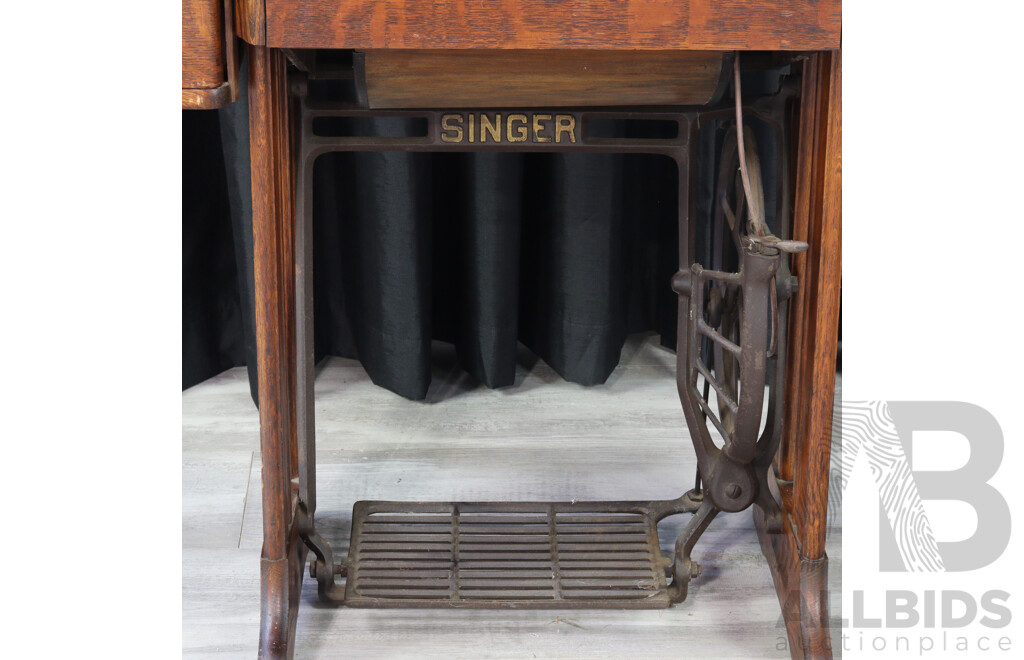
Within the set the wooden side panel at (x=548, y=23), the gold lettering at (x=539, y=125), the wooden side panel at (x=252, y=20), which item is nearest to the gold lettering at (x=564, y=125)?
the gold lettering at (x=539, y=125)

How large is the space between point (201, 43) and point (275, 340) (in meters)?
0.40

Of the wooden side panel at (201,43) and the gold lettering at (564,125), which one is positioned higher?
the wooden side panel at (201,43)

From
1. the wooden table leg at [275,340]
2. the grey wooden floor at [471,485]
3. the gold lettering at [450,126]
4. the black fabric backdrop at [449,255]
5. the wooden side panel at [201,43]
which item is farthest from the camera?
the black fabric backdrop at [449,255]

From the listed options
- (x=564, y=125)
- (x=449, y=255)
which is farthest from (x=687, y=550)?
(x=449, y=255)

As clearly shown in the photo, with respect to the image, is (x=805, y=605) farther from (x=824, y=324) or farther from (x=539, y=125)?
(x=539, y=125)

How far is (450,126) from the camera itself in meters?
1.56

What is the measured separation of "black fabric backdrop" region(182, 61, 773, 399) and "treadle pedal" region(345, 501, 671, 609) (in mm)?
478

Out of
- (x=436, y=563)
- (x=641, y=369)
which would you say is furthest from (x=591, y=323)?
(x=436, y=563)

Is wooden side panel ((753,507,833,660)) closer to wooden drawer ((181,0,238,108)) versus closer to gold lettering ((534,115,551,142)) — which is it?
gold lettering ((534,115,551,142))

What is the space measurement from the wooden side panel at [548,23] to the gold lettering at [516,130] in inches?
11.2

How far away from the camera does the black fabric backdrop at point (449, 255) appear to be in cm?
219

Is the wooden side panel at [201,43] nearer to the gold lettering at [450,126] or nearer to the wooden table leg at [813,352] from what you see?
the gold lettering at [450,126]

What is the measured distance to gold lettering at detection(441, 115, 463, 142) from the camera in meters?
1.56

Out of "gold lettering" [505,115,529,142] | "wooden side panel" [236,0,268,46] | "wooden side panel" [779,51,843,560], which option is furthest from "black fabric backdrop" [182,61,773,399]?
"wooden side panel" [236,0,268,46]
